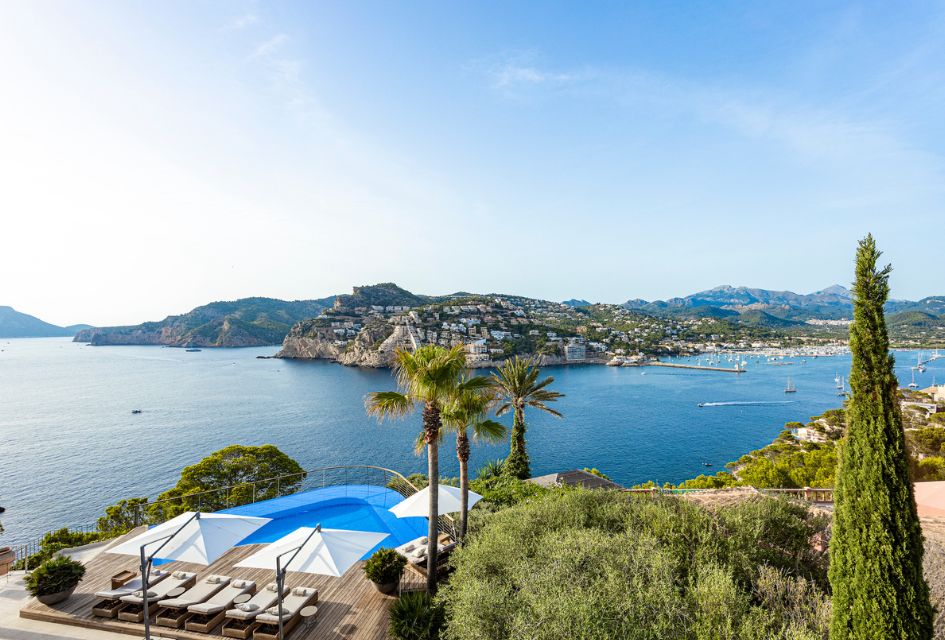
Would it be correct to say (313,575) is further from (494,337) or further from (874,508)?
(494,337)

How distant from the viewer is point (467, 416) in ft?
32.1

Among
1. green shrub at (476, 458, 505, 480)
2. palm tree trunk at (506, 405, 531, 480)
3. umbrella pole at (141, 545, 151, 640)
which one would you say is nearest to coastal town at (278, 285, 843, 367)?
green shrub at (476, 458, 505, 480)

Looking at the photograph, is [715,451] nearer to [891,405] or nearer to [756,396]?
[756,396]

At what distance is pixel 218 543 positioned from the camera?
846 cm

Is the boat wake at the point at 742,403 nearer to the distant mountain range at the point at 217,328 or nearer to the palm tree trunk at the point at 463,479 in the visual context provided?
the palm tree trunk at the point at 463,479

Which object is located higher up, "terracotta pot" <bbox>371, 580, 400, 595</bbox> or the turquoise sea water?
"terracotta pot" <bbox>371, 580, 400, 595</bbox>

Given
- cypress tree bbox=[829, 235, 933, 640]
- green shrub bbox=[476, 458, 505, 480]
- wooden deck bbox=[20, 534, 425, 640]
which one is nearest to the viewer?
cypress tree bbox=[829, 235, 933, 640]

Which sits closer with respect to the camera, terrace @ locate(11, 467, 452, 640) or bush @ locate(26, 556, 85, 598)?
terrace @ locate(11, 467, 452, 640)

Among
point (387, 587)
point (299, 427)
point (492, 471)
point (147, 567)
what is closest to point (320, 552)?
point (387, 587)

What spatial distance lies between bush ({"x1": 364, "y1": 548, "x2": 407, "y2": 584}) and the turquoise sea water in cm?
2783

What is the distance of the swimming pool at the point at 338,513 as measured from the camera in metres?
12.7

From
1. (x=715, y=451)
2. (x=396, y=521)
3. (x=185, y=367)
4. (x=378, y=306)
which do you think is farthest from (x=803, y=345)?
(x=185, y=367)

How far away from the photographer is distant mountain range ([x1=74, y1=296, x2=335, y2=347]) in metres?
164

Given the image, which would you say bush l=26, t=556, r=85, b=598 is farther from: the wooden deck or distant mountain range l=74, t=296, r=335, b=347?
distant mountain range l=74, t=296, r=335, b=347
